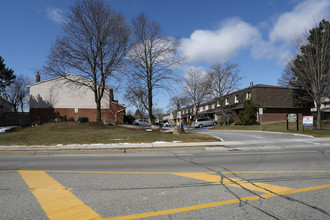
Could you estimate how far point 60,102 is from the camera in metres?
31.5

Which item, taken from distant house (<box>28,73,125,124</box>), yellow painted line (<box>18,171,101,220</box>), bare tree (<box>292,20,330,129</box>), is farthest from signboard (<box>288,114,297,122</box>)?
distant house (<box>28,73,125,124</box>)

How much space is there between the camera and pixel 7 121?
28.2m

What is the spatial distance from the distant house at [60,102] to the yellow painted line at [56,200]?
88.0 ft

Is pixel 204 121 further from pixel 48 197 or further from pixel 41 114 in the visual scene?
pixel 48 197


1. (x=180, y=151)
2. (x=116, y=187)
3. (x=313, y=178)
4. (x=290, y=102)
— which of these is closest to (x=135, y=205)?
(x=116, y=187)

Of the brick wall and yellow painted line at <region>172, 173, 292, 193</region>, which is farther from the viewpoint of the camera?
the brick wall

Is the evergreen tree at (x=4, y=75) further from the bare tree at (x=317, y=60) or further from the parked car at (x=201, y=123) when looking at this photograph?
the bare tree at (x=317, y=60)

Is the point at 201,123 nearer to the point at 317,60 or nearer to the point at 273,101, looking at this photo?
the point at 273,101

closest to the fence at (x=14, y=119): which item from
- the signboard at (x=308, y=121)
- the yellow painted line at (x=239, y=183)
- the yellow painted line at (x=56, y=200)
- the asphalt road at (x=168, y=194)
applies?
the asphalt road at (x=168, y=194)

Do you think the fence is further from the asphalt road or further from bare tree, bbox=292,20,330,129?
bare tree, bbox=292,20,330,129

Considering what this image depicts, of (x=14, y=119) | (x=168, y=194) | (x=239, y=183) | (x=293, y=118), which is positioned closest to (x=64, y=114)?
(x=14, y=119)

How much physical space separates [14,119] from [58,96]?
635 centimetres

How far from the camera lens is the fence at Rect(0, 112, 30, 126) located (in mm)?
27902

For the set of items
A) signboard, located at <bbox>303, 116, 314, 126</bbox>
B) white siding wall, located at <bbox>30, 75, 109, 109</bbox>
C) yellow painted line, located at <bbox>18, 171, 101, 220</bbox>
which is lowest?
yellow painted line, located at <bbox>18, 171, 101, 220</bbox>
